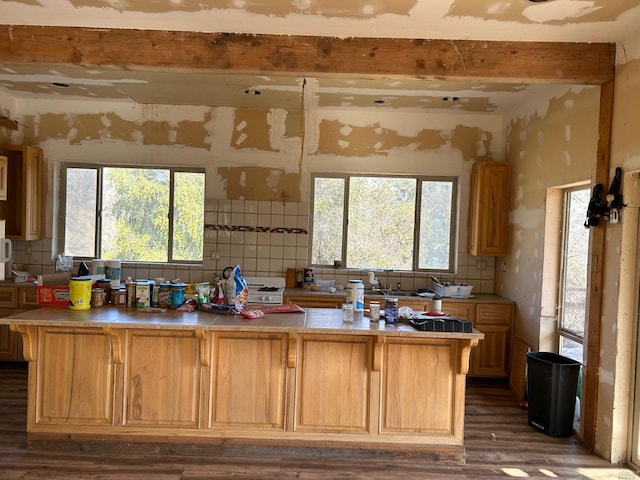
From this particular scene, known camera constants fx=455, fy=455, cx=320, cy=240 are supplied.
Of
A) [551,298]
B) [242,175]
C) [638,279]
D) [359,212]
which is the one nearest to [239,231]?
[242,175]

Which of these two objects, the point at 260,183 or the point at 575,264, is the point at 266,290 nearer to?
the point at 260,183

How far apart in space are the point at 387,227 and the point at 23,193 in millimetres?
4005

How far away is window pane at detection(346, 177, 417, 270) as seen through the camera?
17.4 feet

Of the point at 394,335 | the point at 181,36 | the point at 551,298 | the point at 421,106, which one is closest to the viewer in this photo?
the point at 394,335

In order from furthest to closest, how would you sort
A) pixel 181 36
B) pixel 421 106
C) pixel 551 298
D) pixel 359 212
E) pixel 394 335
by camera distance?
pixel 359 212
pixel 421 106
pixel 551 298
pixel 181 36
pixel 394 335

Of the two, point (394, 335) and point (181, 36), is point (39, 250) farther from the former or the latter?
point (394, 335)

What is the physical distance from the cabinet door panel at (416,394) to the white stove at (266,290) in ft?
6.18

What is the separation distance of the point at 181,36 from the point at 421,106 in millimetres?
2730

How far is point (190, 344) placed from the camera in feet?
9.73

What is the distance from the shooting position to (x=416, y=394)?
118 inches

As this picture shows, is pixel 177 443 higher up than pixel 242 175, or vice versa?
pixel 242 175

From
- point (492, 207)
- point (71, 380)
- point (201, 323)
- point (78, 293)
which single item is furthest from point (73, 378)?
point (492, 207)

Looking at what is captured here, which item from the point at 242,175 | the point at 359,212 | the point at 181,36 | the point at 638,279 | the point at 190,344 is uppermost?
the point at 181,36

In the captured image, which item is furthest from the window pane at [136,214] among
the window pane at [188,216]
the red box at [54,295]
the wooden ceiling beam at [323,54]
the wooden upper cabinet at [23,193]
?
the wooden ceiling beam at [323,54]
